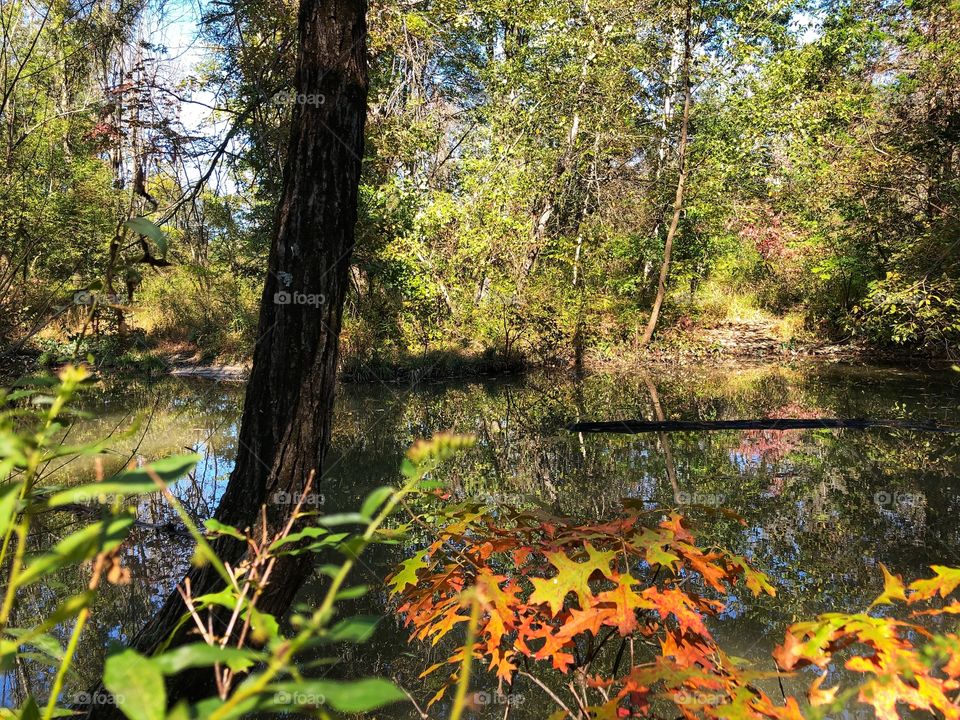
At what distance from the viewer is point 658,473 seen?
479 centimetres

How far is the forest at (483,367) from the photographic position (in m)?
0.99

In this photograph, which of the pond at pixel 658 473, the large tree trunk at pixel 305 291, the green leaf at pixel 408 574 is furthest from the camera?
the pond at pixel 658 473

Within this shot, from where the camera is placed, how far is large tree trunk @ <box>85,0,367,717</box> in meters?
1.85

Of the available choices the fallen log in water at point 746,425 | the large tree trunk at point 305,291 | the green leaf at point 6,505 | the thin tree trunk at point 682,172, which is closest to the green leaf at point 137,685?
the green leaf at point 6,505

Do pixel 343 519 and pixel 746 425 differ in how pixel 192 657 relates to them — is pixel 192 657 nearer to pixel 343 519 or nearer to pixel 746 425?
pixel 343 519

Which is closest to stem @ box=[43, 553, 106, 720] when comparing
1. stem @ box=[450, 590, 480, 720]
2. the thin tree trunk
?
stem @ box=[450, 590, 480, 720]

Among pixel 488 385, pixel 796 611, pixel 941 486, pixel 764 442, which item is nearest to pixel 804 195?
pixel 488 385

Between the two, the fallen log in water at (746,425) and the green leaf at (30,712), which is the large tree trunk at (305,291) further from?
the fallen log in water at (746,425)

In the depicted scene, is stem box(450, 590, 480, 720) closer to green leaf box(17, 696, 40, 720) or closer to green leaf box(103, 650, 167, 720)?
green leaf box(103, 650, 167, 720)

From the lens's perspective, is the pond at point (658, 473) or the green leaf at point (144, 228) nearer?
the green leaf at point (144, 228)

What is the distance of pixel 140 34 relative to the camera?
7.66 feet

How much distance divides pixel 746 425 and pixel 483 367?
282 inches

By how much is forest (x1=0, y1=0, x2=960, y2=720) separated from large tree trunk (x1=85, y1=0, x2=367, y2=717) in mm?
12

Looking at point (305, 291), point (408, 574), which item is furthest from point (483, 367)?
point (408, 574)
